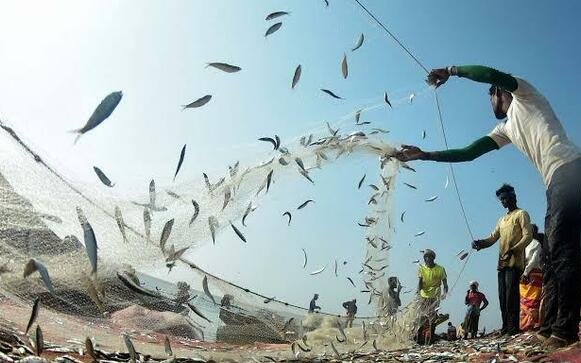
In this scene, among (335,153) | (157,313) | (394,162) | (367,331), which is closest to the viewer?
(157,313)

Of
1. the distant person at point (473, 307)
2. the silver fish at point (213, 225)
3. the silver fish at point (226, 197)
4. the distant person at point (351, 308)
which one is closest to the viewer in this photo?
the silver fish at point (213, 225)

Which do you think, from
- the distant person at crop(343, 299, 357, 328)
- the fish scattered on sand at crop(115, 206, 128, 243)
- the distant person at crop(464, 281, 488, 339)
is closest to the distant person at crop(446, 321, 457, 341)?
the distant person at crop(464, 281, 488, 339)

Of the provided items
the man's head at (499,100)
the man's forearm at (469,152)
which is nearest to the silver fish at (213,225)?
the man's forearm at (469,152)

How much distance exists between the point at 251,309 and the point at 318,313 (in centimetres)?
199

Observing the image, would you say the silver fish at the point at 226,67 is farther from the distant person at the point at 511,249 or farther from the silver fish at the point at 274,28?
the distant person at the point at 511,249

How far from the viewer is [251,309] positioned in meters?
6.64

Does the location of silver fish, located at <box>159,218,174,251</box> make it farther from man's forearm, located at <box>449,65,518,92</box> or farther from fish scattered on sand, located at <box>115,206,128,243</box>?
man's forearm, located at <box>449,65,518,92</box>

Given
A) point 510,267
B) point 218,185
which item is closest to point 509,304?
point 510,267

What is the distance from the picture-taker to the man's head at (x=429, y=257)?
9.79m

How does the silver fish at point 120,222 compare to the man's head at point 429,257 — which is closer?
the silver fish at point 120,222

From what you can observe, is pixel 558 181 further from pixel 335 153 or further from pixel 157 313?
pixel 157 313

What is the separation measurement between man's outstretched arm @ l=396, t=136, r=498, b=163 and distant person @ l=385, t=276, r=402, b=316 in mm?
3382

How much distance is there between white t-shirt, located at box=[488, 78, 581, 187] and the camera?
15.2ft

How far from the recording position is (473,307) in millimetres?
11422
